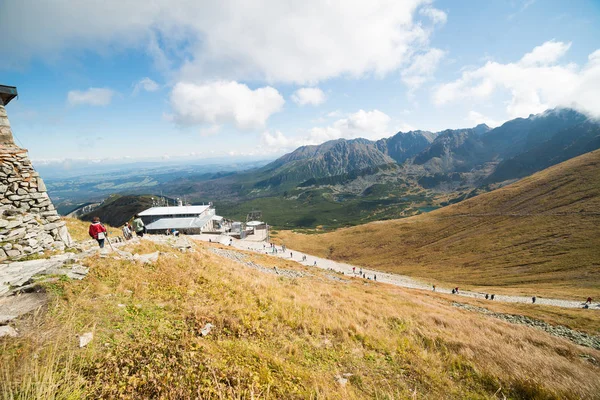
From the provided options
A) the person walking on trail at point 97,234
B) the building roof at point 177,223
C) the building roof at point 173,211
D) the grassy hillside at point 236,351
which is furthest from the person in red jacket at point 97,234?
the building roof at point 173,211

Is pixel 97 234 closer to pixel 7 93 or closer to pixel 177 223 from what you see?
pixel 7 93

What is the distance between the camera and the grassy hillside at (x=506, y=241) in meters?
61.1

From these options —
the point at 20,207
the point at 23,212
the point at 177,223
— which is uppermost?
the point at 20,207

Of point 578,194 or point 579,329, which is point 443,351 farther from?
point 578,194

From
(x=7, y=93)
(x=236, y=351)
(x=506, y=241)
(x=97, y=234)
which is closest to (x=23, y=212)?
(x=97, y=234)

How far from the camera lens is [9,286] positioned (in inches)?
358

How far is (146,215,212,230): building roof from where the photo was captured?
64.1 meters

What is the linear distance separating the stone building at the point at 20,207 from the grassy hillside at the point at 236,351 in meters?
3.83

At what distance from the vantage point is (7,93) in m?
13.1

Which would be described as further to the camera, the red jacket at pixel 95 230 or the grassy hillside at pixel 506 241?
the grassy hillside at pixel 506 241

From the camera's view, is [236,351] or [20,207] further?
[20,207]

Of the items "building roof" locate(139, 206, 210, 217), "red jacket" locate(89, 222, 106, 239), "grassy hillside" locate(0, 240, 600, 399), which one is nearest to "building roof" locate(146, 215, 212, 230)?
"building roof" locate(139, 206, 210, 217)

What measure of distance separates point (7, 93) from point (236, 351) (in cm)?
1819

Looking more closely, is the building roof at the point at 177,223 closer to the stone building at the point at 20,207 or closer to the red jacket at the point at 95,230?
the red jacket at the point at 95,230
